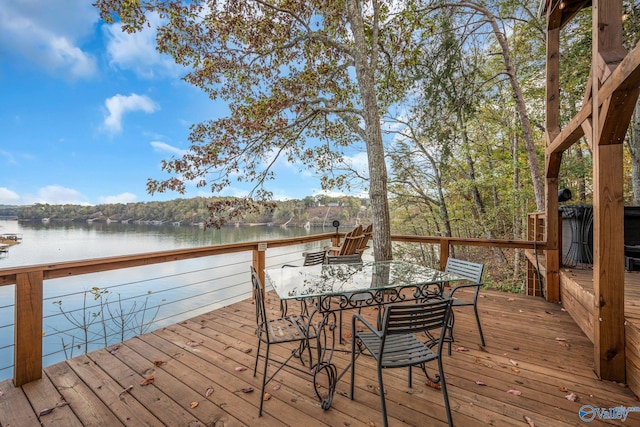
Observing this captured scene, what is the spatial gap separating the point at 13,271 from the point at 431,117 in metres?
6.43

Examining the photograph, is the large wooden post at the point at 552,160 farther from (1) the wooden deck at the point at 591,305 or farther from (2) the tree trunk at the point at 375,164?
(2) the tree trunk at the point at 375,164

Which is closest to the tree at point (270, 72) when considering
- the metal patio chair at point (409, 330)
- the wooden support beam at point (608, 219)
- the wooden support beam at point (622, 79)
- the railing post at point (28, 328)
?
the wooden support beam at point (622, 79)

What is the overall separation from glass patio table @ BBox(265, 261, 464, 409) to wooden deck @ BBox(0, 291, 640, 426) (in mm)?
217

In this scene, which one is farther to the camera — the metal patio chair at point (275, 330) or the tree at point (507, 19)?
the tree at point (507, 19)

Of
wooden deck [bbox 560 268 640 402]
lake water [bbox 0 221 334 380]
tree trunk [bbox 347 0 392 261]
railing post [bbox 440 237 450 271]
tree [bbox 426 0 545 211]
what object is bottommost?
lake water [bbox 0 221 334 380]

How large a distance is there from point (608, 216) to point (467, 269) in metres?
1.13

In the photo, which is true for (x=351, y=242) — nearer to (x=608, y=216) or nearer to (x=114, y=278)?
(x=608, y=216)

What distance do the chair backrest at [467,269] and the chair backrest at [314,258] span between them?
5.07 ft

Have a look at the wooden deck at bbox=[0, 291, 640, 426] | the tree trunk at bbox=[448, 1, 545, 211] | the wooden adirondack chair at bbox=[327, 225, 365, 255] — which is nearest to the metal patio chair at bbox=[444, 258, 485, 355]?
the wooden deck at bbox=[0, 291, 640, 426]

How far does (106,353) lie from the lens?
2.51 m

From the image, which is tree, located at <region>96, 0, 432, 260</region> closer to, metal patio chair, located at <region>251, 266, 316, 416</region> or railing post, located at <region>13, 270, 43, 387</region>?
metal patio chair, located at <region>251, 266, 316, 416</region>

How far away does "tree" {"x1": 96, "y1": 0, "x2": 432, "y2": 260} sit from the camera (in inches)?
163

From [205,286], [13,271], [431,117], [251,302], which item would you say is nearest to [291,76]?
[431,117]

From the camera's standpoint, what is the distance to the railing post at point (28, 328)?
6.57ft
